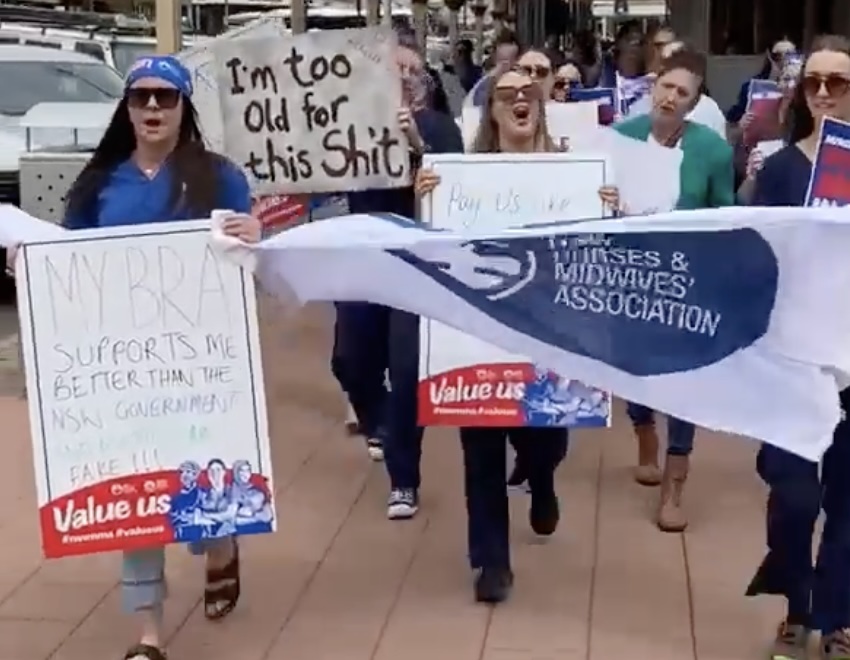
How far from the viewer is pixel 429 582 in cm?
583

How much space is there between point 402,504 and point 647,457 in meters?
1.19

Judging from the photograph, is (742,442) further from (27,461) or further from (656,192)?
(27,461)

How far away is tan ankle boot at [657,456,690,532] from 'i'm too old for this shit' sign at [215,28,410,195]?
153cm

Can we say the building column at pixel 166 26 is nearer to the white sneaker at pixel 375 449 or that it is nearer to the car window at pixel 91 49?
the white sneaker at pixel 375 449

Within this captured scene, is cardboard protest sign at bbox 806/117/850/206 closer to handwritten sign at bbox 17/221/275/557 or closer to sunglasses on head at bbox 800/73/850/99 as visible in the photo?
sunglasses on head at bbox 800/73/850/99

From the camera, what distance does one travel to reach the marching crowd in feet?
16.0

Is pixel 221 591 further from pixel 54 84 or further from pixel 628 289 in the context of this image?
pixel 54 84

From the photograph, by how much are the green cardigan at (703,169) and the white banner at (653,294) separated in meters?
1.62

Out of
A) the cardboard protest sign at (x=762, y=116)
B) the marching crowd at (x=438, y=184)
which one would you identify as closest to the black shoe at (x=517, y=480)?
the marching crowd at (x=438, y=184)

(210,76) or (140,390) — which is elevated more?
(210,76)

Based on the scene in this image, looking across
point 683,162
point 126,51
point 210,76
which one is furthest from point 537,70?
point 126,51

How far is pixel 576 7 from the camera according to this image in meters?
38.2

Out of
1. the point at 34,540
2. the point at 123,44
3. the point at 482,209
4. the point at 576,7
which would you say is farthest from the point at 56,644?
the point at 576,7

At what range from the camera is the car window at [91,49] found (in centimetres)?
1691
